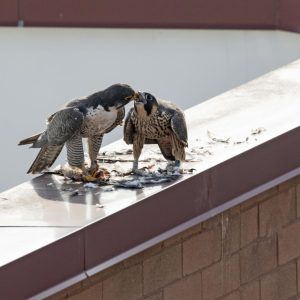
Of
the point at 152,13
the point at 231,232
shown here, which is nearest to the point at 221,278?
the point at 231,232

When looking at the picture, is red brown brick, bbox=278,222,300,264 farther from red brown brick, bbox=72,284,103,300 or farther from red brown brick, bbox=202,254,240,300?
red brown brick, bbox=72,284,103,300

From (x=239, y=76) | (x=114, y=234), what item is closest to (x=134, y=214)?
(x=114, y=234)

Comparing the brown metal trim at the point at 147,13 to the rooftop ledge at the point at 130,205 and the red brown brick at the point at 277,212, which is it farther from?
the red brown brick at the point at 277,212

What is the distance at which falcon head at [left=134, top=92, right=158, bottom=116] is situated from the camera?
621 cm

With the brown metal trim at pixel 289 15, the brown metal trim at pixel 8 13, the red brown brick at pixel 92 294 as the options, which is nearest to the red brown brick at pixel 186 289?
the red brown brick at pixel 92 294

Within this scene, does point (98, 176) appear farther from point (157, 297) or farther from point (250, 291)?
point (250, 291)

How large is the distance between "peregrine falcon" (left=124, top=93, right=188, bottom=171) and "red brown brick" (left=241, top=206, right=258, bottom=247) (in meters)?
0.40

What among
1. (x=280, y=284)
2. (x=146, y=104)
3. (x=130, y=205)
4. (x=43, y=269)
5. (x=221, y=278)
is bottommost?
(x=280, y=284)

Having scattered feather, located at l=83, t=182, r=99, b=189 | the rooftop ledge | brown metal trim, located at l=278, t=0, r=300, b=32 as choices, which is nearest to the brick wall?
the rooftop ledge

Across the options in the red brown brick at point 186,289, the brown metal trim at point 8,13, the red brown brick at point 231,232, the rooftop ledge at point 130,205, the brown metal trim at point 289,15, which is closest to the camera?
the rooftop ledge at point 130,205

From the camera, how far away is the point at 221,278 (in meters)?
6.25

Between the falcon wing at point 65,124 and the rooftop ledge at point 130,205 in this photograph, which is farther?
the falcon wing at point 65,124

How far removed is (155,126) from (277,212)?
0.72 metres

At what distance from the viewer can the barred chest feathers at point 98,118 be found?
6281mm
